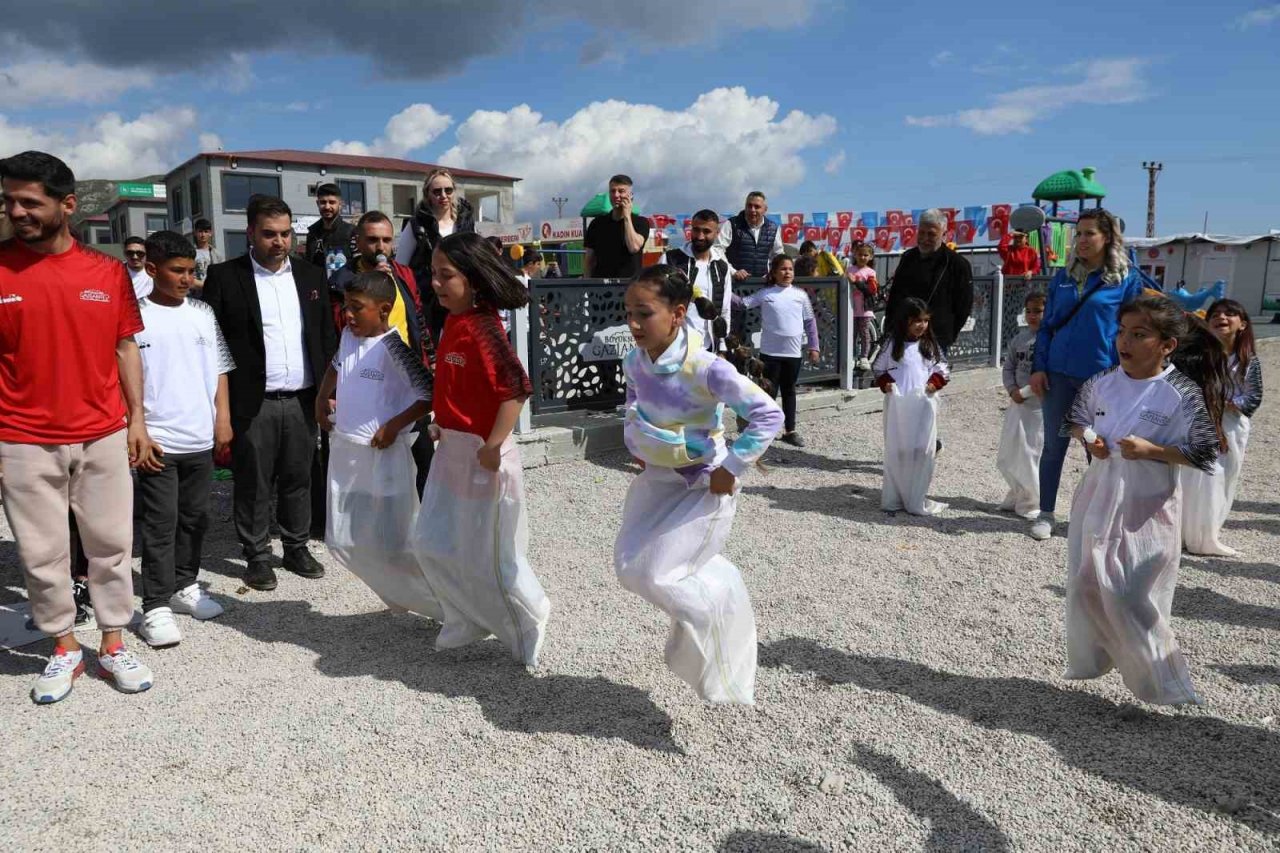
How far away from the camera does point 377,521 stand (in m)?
3.84

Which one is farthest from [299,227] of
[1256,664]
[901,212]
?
[1256,664]

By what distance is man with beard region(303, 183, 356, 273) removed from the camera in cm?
598

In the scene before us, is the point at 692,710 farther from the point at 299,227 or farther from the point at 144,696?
the point at 299,227

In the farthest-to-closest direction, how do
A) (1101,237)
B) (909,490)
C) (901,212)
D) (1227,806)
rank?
(901,212) < (909,490) < (1101,237) < (1227,806)

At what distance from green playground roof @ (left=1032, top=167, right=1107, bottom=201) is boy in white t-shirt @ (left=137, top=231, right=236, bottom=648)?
2063 cm

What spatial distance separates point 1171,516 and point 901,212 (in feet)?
72.1

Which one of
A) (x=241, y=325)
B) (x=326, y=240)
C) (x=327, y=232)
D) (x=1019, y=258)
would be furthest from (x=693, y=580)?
(x=1019, y=258)

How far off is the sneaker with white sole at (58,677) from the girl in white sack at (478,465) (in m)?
1.35

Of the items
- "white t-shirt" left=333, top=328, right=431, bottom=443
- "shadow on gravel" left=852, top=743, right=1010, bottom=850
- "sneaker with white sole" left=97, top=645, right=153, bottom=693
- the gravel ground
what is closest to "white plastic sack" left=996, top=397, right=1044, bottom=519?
the gravel ground

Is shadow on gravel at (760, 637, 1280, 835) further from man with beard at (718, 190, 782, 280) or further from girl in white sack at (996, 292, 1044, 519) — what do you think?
man with beard at (718, 190, 782, 280)

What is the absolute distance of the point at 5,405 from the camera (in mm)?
3174

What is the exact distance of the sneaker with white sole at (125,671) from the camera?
3.41 metres

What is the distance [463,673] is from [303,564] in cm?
172

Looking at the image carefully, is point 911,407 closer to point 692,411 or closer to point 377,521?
point 692,411
